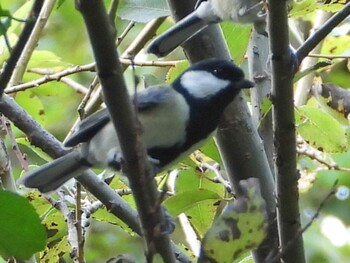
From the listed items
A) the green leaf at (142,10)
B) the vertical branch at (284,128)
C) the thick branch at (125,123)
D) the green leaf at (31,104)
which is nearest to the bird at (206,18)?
the green leaf at (142,10)

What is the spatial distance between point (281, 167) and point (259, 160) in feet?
0.71

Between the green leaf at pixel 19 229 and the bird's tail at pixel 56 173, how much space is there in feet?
1.26

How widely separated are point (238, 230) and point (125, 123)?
0.15 metres

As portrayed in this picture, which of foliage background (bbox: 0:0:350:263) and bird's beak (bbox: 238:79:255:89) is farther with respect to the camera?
foliage background (bbox: 0:0:350:263)

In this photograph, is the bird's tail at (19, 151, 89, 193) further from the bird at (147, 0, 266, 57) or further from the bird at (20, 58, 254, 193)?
the bird at (147, 0, 266, 57)

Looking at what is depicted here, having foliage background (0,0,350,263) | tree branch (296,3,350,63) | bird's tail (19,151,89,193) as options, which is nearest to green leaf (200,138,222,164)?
foliage background (0,0,350,263)

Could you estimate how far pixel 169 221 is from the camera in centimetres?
99

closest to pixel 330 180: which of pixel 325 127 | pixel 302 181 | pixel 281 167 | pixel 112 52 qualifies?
pixel 302 181

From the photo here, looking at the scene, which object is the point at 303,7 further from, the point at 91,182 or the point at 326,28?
the point at 91,182

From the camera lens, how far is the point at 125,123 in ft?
2.43

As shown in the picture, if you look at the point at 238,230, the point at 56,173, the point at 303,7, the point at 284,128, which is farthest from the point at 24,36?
the point at 303,7

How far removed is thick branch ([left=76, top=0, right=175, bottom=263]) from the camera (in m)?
0.70

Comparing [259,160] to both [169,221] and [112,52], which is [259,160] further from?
[112,52]

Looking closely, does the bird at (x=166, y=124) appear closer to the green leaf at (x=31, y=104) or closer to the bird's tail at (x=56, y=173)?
the bird's tail at (x=56, y=173)
